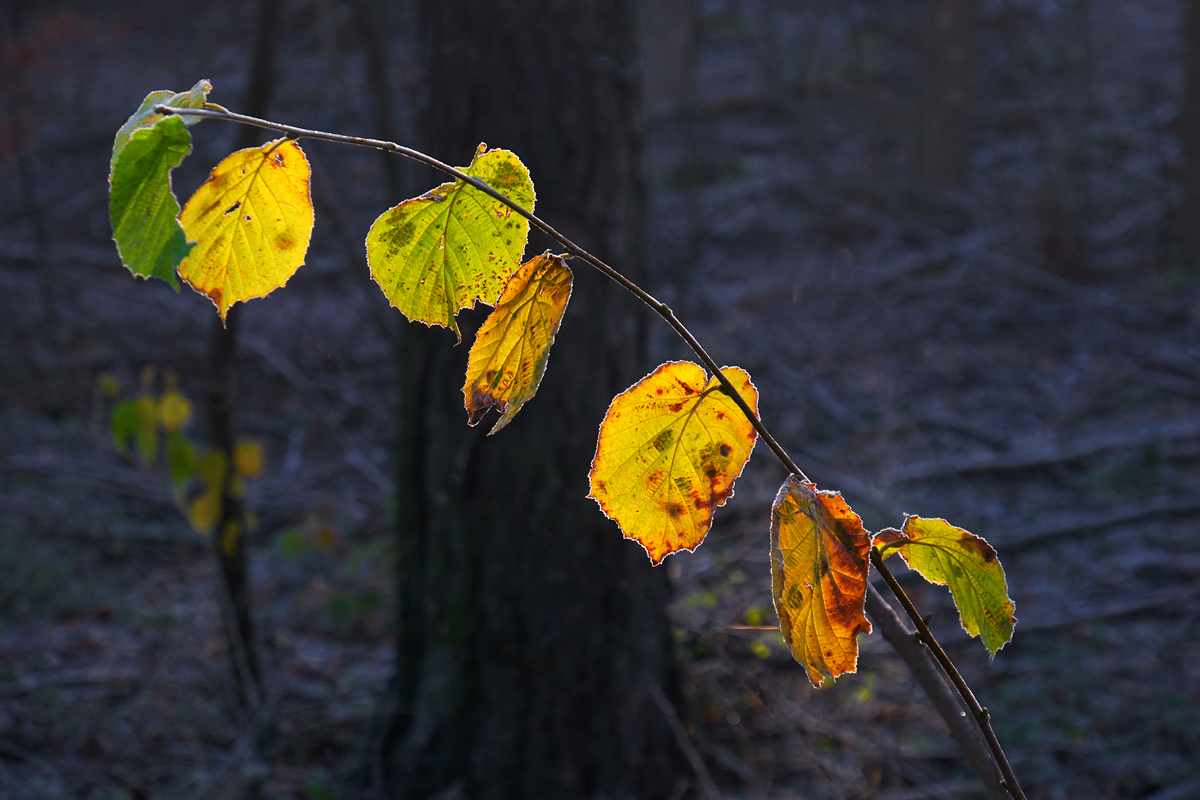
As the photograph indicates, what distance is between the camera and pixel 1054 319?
594cm

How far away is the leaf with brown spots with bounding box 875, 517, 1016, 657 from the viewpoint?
0.59 meters

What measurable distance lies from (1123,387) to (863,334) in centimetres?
167

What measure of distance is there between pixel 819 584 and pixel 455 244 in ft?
1.12

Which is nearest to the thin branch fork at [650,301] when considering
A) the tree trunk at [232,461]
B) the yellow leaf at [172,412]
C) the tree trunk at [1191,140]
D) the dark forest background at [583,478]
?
the dark forest background at [583,478]

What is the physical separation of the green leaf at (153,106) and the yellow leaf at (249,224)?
43mm

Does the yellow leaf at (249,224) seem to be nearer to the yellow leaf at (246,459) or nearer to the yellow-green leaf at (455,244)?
the yellow-green leaf at (455,244)

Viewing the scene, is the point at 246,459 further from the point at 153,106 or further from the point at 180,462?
the point at 153,106

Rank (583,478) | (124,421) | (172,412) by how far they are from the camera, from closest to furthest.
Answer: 1. (583,478)
2. (124,421)
3. (172,412)

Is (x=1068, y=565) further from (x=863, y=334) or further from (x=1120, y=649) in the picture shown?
(x=863, y=334)

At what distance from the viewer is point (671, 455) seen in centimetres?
59

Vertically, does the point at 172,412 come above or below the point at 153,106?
below

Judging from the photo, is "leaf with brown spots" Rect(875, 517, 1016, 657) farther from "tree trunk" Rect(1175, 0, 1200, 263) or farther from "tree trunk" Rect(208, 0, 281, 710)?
"tree trunk" Rect(1175, 0, 1200, 263)

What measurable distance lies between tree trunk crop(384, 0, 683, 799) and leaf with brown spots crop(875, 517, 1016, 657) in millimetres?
1292

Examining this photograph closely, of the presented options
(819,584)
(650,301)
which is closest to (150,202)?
(650,301)
